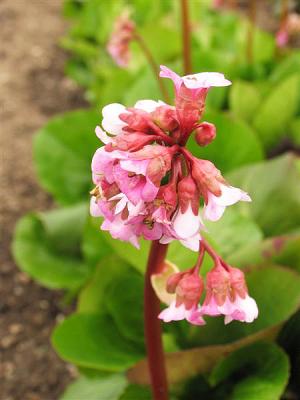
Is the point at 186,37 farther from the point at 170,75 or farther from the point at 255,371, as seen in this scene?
the point at 170,75

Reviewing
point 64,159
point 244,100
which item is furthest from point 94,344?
point 244,100

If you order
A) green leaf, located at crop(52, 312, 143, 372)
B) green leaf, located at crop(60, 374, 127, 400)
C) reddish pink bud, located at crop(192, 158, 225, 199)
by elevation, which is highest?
reddish pink bud, located at crop(192, 158, 225, 199)

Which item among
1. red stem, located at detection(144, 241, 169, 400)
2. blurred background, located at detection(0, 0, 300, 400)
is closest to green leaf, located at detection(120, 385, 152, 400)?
red stem, located at detection(144, 241, 169, 400)

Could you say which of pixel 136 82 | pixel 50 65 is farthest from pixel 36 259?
pixel 50 65

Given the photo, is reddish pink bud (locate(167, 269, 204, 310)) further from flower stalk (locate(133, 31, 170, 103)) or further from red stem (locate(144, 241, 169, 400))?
flower stalk (locate(133, 31, 170, 103))

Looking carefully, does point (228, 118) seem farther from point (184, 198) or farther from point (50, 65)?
point (50, 65)

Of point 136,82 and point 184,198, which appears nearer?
point 184,198
